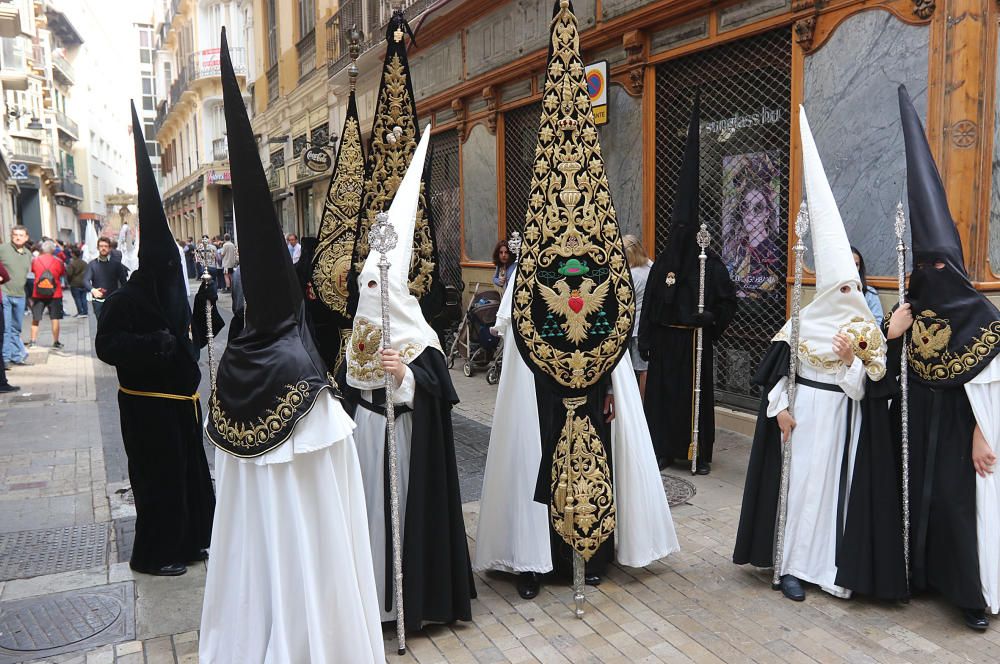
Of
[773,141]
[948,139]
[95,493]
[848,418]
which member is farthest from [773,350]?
[95,493]

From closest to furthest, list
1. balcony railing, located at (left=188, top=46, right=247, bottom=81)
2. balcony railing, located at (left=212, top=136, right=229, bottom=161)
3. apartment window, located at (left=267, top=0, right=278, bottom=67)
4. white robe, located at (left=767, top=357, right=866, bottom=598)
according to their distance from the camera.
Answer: white robe, located at (left=767, top=357, right=866, bottom=598) → apartment window, located at (left=267, top=0, right=278, bottom=67) → balcony railing, located at (left=188, top=46, right=247, bottom=81) → balcony railing, located at (left=212, top=136, right=229, bottom=161)

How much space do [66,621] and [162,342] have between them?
1618 millimetres

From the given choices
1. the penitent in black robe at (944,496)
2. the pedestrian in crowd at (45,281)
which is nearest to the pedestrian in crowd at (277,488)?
the penitent in black robe at (944,496)

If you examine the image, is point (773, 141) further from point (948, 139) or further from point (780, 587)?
point (780, 587)

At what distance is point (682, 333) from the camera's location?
7156 millimetres

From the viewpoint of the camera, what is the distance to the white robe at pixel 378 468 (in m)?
4.10

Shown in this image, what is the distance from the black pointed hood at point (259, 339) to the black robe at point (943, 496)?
10.5 ft

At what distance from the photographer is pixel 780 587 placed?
4.53 meters

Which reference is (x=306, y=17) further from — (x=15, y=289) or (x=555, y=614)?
(x=555, y=614)

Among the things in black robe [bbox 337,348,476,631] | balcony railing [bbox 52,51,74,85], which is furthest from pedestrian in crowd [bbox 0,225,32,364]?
balcony railing [bbox 52,51,74,85]

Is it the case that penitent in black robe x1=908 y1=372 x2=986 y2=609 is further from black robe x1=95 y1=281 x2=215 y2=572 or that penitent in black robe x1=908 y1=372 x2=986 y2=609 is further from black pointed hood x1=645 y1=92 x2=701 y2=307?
black robe x1=95 y1=281 x2=215 y2=572

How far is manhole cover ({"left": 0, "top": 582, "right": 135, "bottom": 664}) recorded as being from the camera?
159 inches

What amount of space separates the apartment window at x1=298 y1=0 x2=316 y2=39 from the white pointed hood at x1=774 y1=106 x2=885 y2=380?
2030cm

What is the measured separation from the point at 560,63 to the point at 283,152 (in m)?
23.5
